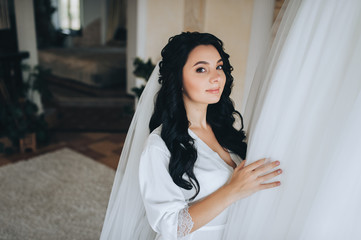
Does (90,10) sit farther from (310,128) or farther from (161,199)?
(310,128)

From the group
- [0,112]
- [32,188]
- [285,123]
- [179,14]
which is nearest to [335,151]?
[285,123]

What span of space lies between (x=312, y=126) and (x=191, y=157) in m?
0.51

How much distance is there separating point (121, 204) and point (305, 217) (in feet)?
2.89

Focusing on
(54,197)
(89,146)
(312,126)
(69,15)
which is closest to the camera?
(312,126)

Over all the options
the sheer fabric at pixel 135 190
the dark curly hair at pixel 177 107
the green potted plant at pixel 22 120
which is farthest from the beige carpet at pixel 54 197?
the dark curly hair at pixel 177 107

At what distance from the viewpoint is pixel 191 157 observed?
1271 mm

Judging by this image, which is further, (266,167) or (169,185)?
(169,185)

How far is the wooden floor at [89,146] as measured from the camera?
401 centimetres

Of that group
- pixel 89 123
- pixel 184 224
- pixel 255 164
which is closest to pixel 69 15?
pixel 89 123

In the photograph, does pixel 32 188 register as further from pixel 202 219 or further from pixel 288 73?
pixel 288 73

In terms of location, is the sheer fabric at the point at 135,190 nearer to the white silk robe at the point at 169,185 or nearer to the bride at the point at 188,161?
the bride at the point at 188,161

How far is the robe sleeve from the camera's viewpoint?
1134mm

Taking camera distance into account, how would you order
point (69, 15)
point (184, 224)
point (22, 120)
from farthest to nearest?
1. point (69, 15)
2. point (22, 120)
3. point (184, 224)

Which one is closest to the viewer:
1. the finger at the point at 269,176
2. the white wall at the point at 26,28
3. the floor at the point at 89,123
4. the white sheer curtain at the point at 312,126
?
the white sheer curtain at the point at 312,126
